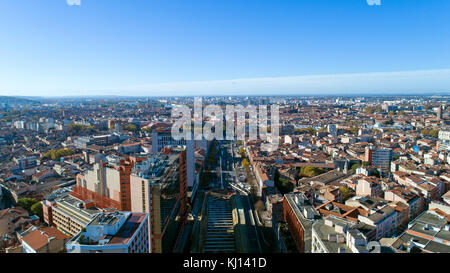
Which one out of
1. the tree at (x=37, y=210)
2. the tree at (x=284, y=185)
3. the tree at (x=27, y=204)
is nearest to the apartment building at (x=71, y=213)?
the tree at (x=37, y=210)

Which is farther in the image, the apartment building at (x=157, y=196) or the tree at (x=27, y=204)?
the tree at (x=27, y=204)

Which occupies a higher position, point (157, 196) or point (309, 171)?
point (157, 196)

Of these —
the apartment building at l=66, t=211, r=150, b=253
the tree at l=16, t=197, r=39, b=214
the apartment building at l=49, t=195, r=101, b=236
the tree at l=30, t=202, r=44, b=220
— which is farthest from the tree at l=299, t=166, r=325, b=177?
the tree at l=16, t=197, r=39, b=214

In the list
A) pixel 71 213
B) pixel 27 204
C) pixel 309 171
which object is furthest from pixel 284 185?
pixel 27 204

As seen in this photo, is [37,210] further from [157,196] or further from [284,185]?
[284,185]

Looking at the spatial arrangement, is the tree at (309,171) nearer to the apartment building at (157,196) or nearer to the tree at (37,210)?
the apartment building at (157,196)

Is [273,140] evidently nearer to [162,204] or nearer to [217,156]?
[217,156]

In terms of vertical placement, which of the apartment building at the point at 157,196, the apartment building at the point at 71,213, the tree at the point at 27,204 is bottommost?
the tree at the point at 27,204
